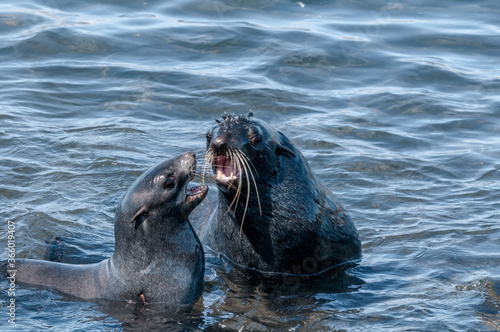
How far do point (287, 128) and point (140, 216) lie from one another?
17.1ft

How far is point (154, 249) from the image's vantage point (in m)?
6.32

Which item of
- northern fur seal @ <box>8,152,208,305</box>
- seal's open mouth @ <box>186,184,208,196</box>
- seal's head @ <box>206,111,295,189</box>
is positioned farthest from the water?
seal's head @ <box>206,111,295,189</box>

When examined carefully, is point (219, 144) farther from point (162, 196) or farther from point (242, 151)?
point (162, 196)

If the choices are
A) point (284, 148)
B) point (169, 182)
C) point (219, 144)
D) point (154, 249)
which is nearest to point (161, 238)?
point (154, 249)

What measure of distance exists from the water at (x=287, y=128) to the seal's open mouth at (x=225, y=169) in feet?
3.71

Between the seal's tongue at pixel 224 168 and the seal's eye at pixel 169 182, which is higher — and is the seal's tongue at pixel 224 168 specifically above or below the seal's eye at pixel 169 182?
above

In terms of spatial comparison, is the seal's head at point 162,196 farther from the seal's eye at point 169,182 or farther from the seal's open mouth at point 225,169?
the seal's open mouth at point 225,169

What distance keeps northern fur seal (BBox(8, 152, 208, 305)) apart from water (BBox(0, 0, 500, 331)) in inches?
6.3

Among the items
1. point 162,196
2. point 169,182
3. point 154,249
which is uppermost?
point 169,182

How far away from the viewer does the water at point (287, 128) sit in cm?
639

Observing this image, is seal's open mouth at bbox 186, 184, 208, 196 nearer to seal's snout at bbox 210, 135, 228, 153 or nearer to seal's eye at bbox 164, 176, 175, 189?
seal's eye at bbox 164, 176, 175, 189

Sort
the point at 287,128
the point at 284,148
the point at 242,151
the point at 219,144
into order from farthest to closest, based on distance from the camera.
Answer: the point at 287,128 < the point at 284,148 < the point at 242,151 < the point at 219,144

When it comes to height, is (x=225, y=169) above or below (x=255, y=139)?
below

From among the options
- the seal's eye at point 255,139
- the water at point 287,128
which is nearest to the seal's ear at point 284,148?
the seal's eye at point 255,139
